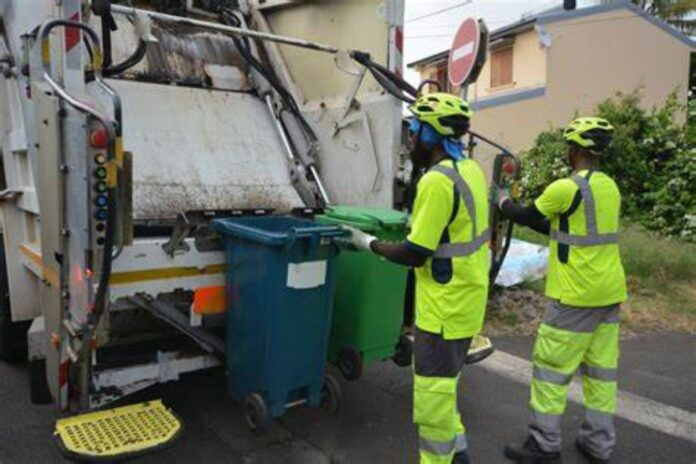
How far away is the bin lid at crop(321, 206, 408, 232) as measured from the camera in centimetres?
341

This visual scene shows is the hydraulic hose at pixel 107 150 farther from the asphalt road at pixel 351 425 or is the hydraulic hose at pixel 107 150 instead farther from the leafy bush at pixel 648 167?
the leafy bush at pixel 648 167

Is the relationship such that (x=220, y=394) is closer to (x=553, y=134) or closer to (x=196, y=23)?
(x=196, y=23)

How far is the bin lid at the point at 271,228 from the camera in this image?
2.86m

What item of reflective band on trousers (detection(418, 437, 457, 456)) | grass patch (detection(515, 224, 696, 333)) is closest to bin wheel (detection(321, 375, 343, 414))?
reflective band on trousers (detection(418, 437, 457, 456))

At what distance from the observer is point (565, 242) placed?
329cm

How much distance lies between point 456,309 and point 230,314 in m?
1.11

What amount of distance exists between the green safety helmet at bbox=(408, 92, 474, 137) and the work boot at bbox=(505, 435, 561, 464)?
161cm

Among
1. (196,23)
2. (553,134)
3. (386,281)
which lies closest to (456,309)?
(386,281)

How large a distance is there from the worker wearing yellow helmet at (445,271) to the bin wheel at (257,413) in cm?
68

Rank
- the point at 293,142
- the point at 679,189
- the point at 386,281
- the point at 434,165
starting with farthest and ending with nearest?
the point at 679,189 < the point at 293,142 < the point at 386,281 < the point at 434,165

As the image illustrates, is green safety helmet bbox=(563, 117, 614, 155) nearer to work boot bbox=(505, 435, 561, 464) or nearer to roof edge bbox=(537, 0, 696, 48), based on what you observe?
work boot bbox=(505, 435, 561, 464)

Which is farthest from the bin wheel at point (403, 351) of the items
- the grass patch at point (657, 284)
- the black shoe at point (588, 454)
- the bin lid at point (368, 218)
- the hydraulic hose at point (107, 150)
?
the grass patch at point (657, 284)

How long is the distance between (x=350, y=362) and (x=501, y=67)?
1742cm

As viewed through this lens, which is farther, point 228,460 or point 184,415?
point 184,415
